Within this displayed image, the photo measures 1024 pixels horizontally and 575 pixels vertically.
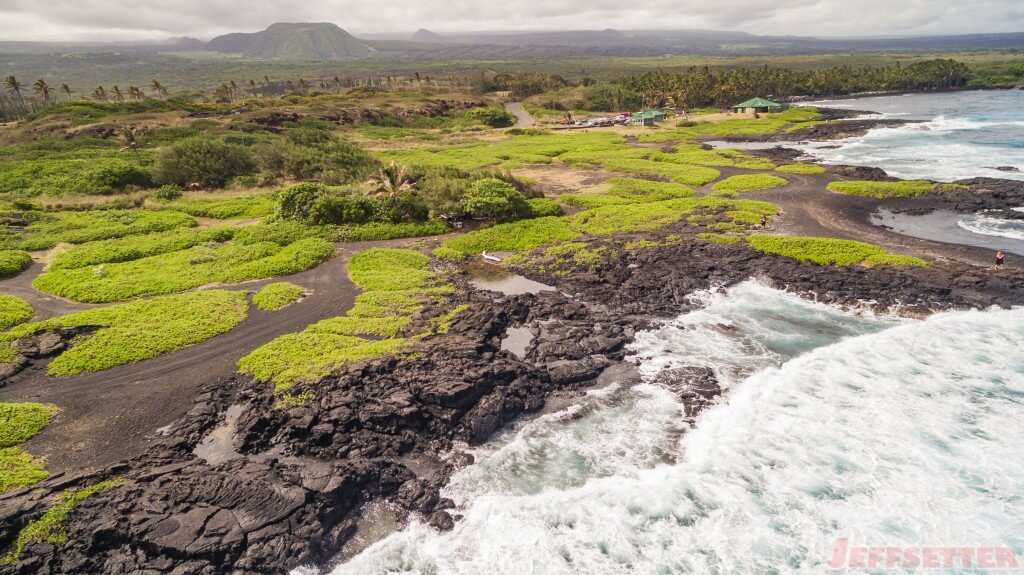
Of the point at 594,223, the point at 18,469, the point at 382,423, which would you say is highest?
the point at 594,223

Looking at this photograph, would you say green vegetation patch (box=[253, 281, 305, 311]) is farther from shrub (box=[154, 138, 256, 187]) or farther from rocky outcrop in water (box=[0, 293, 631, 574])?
shrub (box=[154, 138, 256, 187])

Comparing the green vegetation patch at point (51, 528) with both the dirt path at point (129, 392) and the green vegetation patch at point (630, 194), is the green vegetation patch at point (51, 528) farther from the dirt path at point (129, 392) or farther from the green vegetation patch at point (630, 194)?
the green vegetation patch at point (630, 194)

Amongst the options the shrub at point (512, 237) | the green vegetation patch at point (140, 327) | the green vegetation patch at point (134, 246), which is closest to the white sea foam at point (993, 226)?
the shrub at point (512, 237)

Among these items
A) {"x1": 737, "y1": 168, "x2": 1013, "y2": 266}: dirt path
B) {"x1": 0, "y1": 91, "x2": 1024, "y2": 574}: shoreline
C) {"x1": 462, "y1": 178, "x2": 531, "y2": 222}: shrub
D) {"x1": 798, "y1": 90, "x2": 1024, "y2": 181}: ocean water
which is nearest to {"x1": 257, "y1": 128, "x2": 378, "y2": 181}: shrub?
{"x1": 462, "y1": 178, "x2": 531, "y2": 222}: shrub

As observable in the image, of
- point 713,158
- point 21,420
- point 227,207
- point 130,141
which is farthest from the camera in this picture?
point 130,141

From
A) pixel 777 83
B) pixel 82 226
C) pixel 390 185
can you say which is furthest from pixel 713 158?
pixel 777 83

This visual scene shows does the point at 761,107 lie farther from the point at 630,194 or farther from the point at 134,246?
the point at 134,246
